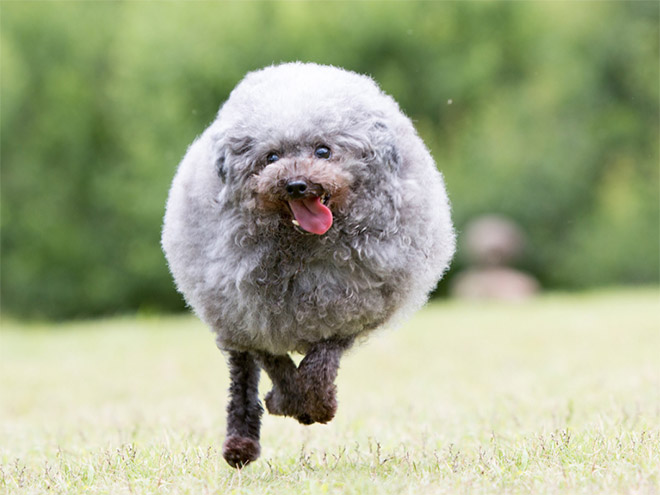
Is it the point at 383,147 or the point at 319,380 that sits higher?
the point at 383,147

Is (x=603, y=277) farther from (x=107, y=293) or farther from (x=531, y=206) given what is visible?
(x=107, y=293)

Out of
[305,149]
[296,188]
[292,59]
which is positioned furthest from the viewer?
[292,59]

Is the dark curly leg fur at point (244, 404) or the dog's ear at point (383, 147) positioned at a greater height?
the dog's ear at point (383, 147)

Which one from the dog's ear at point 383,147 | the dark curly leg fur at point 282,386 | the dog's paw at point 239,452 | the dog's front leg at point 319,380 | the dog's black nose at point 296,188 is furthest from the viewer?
the dog's paw at point 239,452

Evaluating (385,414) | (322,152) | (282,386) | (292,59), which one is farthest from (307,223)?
(292,59)

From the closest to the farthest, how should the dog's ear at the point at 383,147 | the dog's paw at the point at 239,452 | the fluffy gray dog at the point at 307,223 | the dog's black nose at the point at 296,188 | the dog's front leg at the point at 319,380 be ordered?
the dog's black nose at the point at 296,188, the fluffy gray dog at the point at 307,223, the dog's ear at the point at 383,147, the dog's front leg at the point at 319,380, the dog's paw at the point at 239,452

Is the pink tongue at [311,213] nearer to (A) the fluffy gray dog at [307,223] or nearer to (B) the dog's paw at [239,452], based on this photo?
(A) the fluffy gray dog at [307,223]

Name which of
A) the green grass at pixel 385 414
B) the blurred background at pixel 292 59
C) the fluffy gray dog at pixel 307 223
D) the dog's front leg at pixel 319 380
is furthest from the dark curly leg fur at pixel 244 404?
the blurred background at pixel 292 59

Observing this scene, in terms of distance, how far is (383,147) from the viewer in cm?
381

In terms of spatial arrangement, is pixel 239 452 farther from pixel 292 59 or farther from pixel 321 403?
pixel 292 59

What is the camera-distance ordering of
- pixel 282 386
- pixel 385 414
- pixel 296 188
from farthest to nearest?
1. pixel 385 414
2. pixel 282 386
3. pixel 296 188

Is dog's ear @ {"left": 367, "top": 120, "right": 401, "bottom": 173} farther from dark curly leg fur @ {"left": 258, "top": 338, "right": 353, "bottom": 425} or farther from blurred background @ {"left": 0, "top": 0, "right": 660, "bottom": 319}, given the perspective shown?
blurred background @ {"left": 0, "top": 0, "right": 660, "bottom": 319}

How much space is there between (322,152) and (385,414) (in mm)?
2984

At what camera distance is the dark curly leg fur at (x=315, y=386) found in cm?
389
